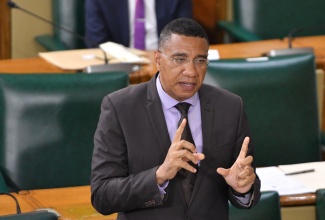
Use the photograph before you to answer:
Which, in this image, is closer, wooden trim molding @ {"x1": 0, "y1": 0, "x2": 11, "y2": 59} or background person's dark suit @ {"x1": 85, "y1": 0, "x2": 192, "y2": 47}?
background person's dark suit @ {"x1": 85, "y1": 0, "x2": 192, "y2": 47}

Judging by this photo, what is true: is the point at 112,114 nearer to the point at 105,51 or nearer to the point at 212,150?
the point at 212,150

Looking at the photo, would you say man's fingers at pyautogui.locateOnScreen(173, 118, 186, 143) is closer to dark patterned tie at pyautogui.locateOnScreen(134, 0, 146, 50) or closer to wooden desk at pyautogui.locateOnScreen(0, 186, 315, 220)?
wooden desk at pyautogui.locateOnScreen(0, 186, 315, 220)

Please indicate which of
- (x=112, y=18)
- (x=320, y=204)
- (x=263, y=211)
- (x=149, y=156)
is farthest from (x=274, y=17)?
(x=149, y=156)

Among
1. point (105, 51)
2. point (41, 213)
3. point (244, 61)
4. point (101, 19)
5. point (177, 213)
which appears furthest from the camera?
point (101, 19)

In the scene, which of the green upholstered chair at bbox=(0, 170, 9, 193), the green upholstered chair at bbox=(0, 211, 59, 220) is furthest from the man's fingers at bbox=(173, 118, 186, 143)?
the green upholstered chair at bbox=(0, 170, 9, 193)

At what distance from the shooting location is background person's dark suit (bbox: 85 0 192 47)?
491 centimetres

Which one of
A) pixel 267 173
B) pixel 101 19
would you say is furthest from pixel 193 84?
pixel 101 19

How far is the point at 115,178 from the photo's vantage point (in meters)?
2.60

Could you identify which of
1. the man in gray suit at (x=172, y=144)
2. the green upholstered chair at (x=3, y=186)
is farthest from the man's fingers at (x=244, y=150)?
the green upholstered chair at (x=3, y=186)

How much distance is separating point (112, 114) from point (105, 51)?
73.1 inches

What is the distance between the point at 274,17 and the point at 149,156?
9.29ft

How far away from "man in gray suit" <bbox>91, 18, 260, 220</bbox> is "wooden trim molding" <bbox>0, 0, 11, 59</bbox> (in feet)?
8.98

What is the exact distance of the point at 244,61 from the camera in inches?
154

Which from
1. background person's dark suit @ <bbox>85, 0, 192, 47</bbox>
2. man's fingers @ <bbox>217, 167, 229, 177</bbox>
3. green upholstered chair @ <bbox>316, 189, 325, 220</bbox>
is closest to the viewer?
man's fingers @ <bbox>217, 167, 229, 177</bbox>
